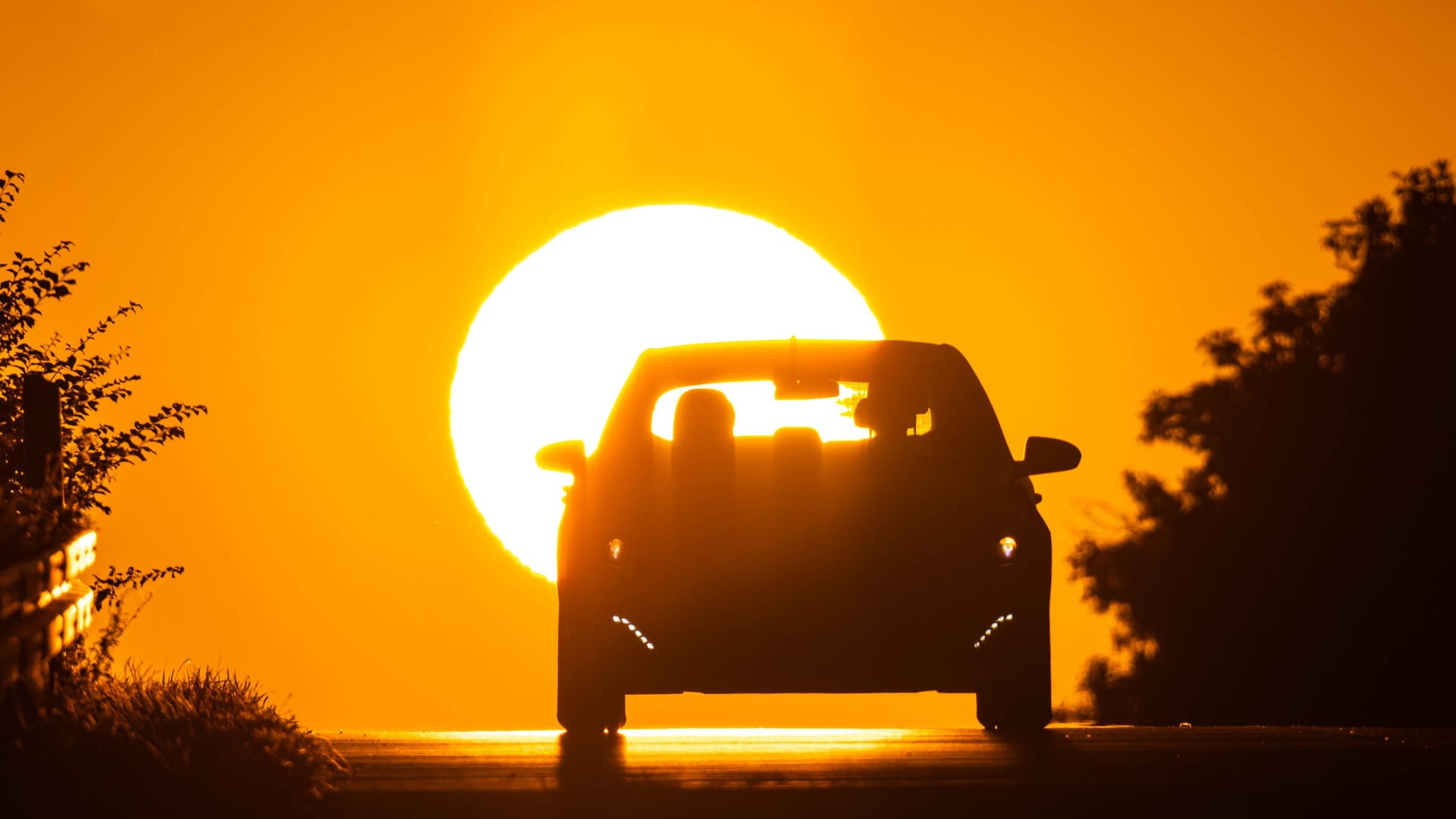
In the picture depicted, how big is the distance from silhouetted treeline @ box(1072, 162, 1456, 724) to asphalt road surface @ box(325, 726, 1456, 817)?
32.9 metres

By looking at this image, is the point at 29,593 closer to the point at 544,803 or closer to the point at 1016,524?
the point at 544,803

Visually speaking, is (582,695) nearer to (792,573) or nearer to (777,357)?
(792,573)

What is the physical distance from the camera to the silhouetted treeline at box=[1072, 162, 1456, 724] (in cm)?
4278

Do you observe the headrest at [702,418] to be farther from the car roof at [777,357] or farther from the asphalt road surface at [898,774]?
the asphalt road surface at [898,774]

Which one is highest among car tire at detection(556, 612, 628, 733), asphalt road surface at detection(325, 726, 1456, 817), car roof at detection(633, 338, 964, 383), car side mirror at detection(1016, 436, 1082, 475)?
car roof at detection(633, 338, 964, 383)

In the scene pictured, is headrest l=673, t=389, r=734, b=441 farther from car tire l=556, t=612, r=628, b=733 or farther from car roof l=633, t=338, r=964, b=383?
car tire l=556, t=612, r=628, b=733

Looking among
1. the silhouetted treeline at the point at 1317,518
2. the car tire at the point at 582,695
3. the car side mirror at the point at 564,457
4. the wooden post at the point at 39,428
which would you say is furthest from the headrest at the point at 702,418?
the silhouetted treeline at the point at 1317,518

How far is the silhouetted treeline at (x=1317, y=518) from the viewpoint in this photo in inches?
1684

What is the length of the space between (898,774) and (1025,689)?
2.20m

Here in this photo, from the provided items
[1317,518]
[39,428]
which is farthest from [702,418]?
[1317,518]

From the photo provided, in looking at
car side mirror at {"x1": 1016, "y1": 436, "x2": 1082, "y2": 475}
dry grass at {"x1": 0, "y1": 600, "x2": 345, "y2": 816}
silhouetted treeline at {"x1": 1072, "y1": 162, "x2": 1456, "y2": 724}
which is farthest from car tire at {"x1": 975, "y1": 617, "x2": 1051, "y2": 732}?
silhouetted treeline at {"x1": 1072, "y1": 162, "x2": 1456, "y2": 724}

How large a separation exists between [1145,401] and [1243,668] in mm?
6748

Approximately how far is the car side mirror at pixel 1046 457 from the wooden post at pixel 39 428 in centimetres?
403

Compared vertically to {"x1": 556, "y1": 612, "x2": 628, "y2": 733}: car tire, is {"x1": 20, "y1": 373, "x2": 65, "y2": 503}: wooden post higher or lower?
higher
